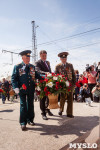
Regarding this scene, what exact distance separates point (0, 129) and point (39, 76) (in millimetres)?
1788

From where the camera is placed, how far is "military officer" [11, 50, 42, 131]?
4129 millimetres

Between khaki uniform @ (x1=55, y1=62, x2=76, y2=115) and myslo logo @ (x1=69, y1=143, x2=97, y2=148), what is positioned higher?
Answer: khaki uniform @ (x1=55, y1=62, x2=76, y2=115)

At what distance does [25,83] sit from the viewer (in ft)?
13.8

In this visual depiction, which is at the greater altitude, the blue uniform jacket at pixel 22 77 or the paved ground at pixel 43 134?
the blue uniform jacket at pixel 22 77

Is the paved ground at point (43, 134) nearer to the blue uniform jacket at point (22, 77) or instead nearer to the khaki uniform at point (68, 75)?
the khaki uniform at point (68, 75)

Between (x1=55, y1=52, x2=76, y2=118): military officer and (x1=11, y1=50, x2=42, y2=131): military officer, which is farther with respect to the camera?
(x1=55, y1=52, x2=76, y2=118): military officer

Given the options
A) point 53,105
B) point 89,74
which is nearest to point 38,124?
point 53,105

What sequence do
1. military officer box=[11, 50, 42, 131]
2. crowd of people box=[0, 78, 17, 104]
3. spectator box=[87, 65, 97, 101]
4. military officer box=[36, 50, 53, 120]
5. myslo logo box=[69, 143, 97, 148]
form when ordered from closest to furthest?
myslo logo box=[69, 143, 97, 148] → military officer box=[11, 50, 42, 131] → military officer box=[36, 50, 53, 120] → spectator box=[87, 65, 97, 101] → crowd of people box=[0, 78, 17, 104]

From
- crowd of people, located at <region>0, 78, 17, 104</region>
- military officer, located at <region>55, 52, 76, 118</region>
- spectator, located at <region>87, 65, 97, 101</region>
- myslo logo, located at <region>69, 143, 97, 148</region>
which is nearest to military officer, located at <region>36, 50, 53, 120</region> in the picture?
military officer, located at <region>55, 52, 76, 118</region>

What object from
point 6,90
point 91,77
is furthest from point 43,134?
point 6,90

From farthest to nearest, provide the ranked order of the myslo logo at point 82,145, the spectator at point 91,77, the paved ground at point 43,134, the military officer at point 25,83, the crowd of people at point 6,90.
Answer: the crowd of people at point 6,90 < the spectator at point 91,77 < the military officer at point 25,83 < the paved ground at point 43,134 < the myslo logo at point 82,145

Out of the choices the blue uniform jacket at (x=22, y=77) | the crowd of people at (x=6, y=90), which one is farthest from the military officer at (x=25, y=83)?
the crowd of people at (x=6, y=90)

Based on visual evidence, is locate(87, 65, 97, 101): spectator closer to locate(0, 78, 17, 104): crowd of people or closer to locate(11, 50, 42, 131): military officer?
locate(11, 50, 42, 131): military officer

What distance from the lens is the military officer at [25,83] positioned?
4.13 metres
